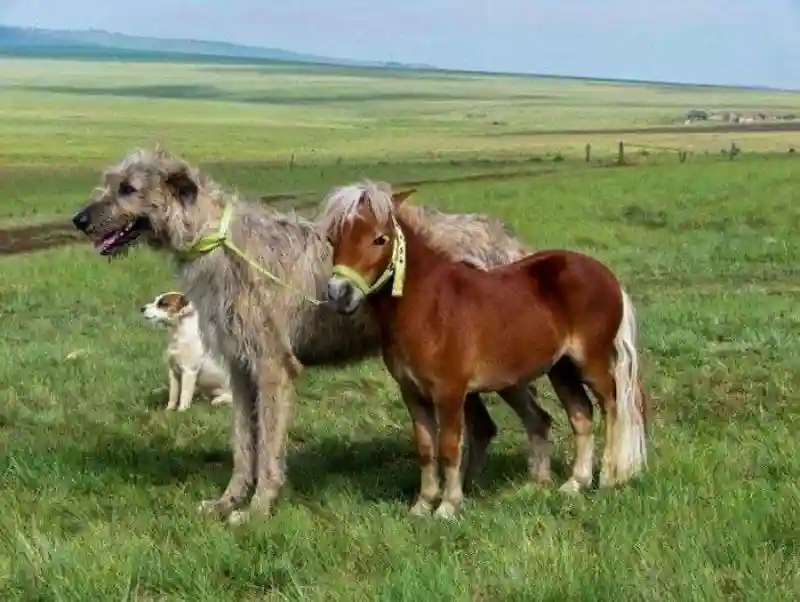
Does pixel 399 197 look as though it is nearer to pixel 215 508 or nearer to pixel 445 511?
pixel 445 511

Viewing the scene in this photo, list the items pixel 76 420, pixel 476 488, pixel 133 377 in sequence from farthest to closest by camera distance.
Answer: pixel 133 377
pixel 76 420
pixel 476 488

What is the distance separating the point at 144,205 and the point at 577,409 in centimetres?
322

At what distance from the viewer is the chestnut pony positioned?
22.9 feet

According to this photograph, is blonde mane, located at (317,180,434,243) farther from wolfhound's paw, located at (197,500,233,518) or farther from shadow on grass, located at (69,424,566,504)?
wolfhound's paw, located at (197,500,233,518)

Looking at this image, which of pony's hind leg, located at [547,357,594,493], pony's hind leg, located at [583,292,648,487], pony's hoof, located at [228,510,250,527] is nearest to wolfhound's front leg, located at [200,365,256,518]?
pony's hoof, located at [228,510,250,527]

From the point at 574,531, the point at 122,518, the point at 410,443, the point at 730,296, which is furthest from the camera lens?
the point at 730,296

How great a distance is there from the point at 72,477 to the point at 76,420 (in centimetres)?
242

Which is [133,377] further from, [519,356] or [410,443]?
[519,356]

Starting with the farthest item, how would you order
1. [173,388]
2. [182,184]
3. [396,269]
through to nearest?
[173,388] → [182,184] → [396,269]

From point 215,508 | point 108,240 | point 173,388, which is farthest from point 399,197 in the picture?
point 173,388

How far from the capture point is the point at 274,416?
7.95 meters

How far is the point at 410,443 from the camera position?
9.52m

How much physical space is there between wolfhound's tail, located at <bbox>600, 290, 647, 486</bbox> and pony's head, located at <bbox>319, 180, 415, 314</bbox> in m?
1.79

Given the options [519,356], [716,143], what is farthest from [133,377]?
[716,143]
